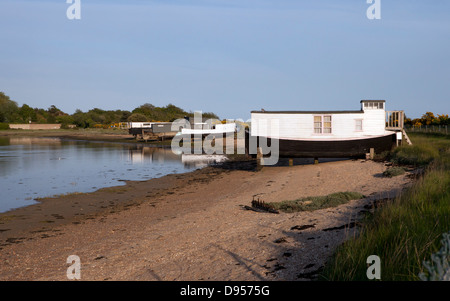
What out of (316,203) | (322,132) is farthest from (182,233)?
(322,132)

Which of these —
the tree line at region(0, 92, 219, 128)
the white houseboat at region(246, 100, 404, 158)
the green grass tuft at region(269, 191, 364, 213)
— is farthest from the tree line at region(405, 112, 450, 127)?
the tree line at region(0, 92, 219, 128)

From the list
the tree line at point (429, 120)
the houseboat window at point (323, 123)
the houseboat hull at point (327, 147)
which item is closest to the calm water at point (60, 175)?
the houseboat hull at point (327, 147)

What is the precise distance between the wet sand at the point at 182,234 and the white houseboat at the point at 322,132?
465 centimetres

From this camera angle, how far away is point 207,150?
50312mm

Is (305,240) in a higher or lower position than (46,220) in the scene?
higher

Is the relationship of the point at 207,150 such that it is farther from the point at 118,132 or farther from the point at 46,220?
the point at 118,132

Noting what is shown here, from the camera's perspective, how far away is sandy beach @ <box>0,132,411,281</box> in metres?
7.16

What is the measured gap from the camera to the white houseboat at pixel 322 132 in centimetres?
2419

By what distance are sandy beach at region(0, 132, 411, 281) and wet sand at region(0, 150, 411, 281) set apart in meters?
0.02

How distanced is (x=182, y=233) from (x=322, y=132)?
1670 centimetres

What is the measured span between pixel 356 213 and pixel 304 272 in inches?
163

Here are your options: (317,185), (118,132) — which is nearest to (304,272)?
(317,185)

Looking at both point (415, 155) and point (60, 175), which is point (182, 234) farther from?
point (60, 175)

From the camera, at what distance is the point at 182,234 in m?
10.0
